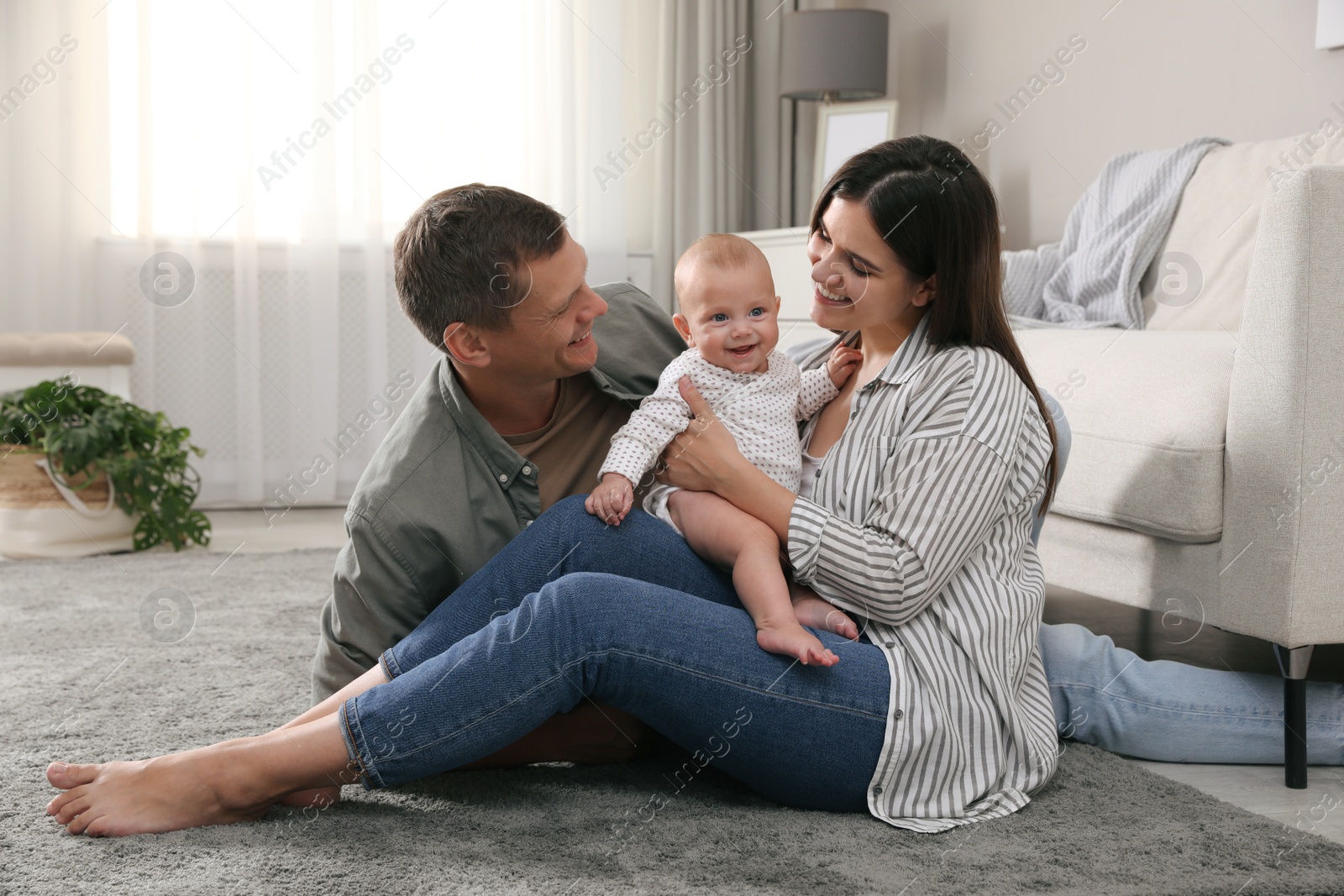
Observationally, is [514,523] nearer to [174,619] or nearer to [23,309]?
[174,619]

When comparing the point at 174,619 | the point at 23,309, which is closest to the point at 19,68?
the point at 23,309

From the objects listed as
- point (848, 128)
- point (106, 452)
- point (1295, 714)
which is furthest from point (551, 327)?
point (848, 128)

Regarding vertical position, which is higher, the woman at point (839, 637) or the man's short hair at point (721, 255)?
Answer: the man's short hair at point (721, 255)

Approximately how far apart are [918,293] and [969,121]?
2.69 meters

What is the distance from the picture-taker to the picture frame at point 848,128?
383 centimetres

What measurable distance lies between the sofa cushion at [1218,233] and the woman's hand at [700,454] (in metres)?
1.32

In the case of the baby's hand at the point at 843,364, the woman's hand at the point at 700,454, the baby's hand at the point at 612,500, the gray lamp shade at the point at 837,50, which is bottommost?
the baby's hand at the point at 612,500

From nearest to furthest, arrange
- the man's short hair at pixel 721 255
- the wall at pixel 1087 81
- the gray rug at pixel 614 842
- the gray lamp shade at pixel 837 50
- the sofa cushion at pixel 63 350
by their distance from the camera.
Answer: the gray rug at pixel 614 842 < the man's short hair at pixel 721 255 < the wall at pixel 1087 81 < the sofa cushion at pixel 63 350 < the gray lamp shade at pixel 837 50

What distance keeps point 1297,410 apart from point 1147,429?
223mm

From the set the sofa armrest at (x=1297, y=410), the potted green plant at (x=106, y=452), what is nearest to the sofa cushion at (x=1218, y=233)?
the sofa armrest at (x=1297, y=410)

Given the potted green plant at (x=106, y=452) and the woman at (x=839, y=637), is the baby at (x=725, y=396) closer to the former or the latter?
the woman at (x=839, y=637)

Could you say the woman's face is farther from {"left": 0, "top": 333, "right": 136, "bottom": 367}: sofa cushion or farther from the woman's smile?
{"left": 0, "top": 333, "right": 136, "bottom": 367}: sofa cushion

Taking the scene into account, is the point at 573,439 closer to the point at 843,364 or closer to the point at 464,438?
the point at 464,438

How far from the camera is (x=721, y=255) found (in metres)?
1.43
